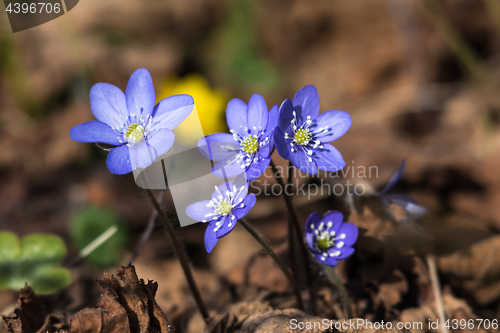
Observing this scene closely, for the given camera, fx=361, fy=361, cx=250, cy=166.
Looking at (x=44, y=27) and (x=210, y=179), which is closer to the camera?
(x=210, y=179)

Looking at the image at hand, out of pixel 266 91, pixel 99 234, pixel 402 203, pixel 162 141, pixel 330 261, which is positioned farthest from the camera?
pixel 266 91

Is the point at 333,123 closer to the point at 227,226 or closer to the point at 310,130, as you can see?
the point at 310,130

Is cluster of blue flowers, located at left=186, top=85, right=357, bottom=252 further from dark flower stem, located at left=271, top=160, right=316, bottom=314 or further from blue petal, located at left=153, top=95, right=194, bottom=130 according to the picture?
dark flower stem, located at left=271, top=160, right=316, bottom=314

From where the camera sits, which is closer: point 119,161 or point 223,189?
point 119,161

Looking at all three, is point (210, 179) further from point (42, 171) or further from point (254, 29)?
point (254, 29)

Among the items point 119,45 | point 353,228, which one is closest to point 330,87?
point 119,45

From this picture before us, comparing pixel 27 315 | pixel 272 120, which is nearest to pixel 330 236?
pixel 272 120
